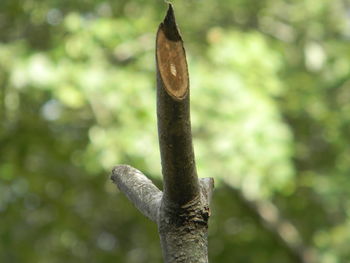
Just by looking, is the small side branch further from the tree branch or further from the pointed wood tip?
the pointed wood tip

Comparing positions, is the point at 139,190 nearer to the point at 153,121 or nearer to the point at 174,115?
the point at 174,115

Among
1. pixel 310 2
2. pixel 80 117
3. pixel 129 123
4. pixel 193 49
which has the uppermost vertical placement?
pixel 310 2

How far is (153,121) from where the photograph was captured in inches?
308

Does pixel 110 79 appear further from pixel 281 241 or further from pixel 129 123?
pixel 281 241

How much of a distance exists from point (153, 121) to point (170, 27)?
6.23 meters

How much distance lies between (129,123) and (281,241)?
3.90 metres

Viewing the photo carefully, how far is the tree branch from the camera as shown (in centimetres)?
154

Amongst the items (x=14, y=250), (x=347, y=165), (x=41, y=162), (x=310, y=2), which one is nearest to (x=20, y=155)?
(x=41, y=162)

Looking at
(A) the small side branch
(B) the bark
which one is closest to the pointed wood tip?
(B) the bark

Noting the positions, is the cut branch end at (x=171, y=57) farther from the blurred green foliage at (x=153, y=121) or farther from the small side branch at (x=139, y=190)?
the blurred green foliage at (x=153, y=121)

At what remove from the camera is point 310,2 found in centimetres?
1115

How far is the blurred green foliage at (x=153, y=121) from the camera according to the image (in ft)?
26.0

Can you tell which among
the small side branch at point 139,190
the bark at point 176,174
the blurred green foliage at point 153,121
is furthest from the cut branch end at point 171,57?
the blurred green foliage at point 153,121

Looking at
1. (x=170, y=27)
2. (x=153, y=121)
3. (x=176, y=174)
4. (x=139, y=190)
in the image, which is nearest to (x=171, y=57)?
(x=170, y=27)
